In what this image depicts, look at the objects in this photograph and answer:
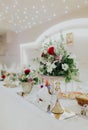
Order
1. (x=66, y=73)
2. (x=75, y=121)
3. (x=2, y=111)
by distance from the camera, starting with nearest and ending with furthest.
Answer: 1. (x=75, y=121)
2. (x=66, y=73)
3. (x=2, y=111)

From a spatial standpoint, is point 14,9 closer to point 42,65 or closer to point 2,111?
point 2,111

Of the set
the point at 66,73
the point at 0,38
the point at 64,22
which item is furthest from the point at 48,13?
the point at 0,38

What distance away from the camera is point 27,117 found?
1204 mm

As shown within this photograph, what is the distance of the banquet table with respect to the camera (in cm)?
86

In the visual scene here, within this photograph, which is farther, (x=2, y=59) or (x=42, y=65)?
(x=2, y=59)

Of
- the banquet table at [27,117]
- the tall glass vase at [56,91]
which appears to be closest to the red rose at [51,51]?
the tall glass vase at [56,91]

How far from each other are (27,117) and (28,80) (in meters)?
0.46

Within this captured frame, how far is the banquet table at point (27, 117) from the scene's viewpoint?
0.86 meters

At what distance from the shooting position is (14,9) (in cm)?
370

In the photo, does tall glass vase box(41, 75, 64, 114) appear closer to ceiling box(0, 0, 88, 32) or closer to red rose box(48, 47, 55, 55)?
red rose box(48, 47, 55, 55)

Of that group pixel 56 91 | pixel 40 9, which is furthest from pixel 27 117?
pixel 40 9

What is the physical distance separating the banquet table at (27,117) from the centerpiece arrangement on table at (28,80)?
12 cm

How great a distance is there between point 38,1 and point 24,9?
2.02ft

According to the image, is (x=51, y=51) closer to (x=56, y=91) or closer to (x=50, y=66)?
(x=50, y=66)
